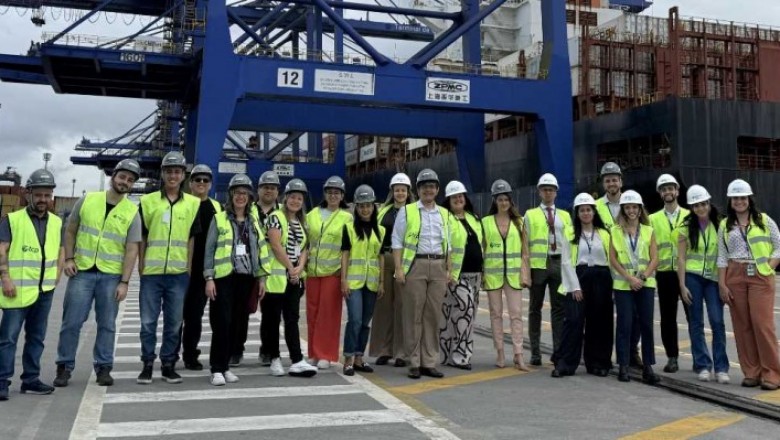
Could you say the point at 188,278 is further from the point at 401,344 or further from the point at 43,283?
the point at 401,344

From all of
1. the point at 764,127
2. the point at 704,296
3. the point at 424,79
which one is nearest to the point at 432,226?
the point at 704,296

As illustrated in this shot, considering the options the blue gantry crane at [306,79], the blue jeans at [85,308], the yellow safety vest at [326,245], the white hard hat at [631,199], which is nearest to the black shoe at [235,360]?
the yellow safety vest at [326,245]

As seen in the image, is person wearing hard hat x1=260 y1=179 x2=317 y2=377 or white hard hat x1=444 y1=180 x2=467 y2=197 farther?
white hard hat x1=444 y1=180 x2=467 y2=197

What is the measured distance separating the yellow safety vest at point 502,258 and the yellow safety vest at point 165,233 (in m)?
3.09

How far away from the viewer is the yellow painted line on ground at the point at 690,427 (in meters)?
4.80

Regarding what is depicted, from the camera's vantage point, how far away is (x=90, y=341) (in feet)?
30.2

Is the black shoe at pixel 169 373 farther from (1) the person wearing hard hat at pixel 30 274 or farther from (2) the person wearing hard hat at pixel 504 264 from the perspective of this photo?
(2) the person wearing hard hat at pixel 504 264

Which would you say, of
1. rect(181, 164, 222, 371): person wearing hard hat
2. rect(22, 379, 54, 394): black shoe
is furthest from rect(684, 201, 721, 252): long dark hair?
rect(22, 379, 54, 394): black shoe

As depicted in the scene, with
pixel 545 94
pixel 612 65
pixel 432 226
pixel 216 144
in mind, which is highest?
pixel 612 65

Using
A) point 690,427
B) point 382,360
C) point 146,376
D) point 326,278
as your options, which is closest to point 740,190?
point 690,427

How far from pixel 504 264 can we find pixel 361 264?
156 centimetres

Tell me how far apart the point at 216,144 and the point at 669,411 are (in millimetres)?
21801

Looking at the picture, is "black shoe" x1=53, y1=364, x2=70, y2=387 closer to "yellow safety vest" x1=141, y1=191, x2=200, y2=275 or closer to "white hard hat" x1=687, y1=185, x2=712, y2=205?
"yellow safety vest" x1=141, y1=191, x2=200, y2=275

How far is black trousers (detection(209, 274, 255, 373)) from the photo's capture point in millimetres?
6410
